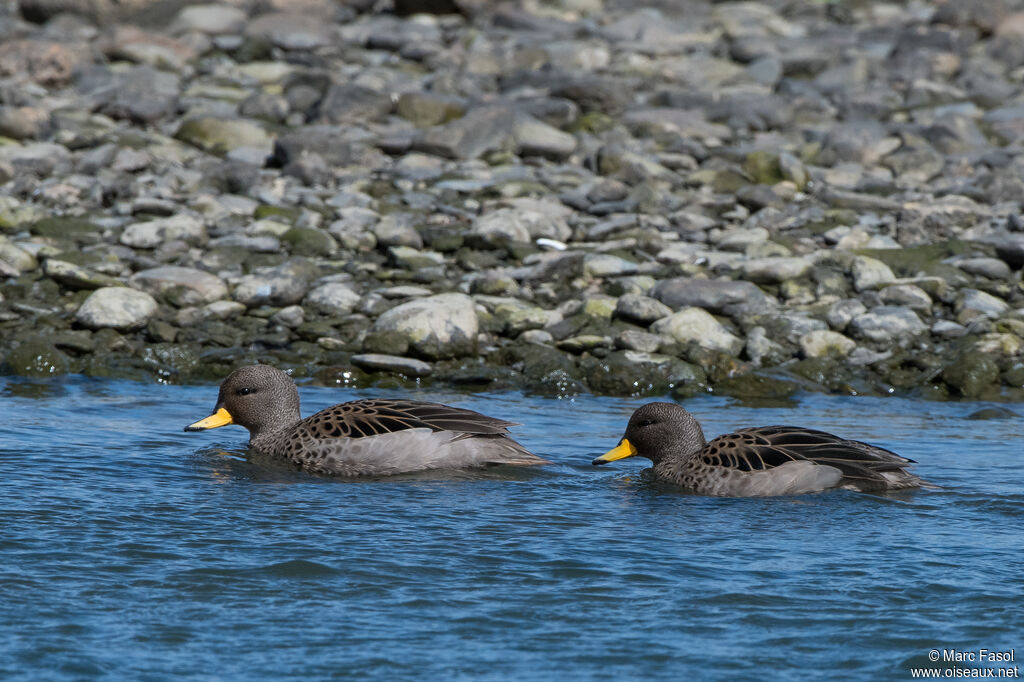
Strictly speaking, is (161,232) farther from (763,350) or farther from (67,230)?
(763,350)

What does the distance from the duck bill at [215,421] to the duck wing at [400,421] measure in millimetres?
689

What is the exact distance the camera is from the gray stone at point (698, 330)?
43.9 ft

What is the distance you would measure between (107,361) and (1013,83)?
720 inches

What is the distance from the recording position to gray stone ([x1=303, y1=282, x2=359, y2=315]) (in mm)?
13984

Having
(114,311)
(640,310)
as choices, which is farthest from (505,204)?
(114,311)

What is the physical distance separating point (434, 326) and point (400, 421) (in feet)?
11.6

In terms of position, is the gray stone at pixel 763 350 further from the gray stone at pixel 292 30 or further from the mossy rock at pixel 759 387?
the gray stone at pixel 292 30

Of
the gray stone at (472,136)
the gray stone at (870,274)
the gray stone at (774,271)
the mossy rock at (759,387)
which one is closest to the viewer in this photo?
the mossy rock at (759,387)

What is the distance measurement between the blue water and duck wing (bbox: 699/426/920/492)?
0.16 m

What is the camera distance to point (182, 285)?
555 inches

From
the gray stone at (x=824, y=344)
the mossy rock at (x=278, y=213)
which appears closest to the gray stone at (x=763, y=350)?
the gray stone at (x=824, y=344)

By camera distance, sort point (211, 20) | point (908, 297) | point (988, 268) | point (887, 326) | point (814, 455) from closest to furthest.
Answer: point (814, 455)
point (887, 326)
point (908, 297)
point (988, 268)
point (211, 20)

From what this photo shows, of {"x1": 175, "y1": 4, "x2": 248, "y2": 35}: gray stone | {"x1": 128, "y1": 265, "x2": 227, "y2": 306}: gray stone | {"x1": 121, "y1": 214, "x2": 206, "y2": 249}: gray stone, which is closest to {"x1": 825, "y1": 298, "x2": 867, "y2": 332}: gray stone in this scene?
{"x1": 128, "y1": 265, "x2": 227, "y2": 306}: gray stone

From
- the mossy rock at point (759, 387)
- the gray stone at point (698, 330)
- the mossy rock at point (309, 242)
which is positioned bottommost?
the mossy rock at point (759, 387)
